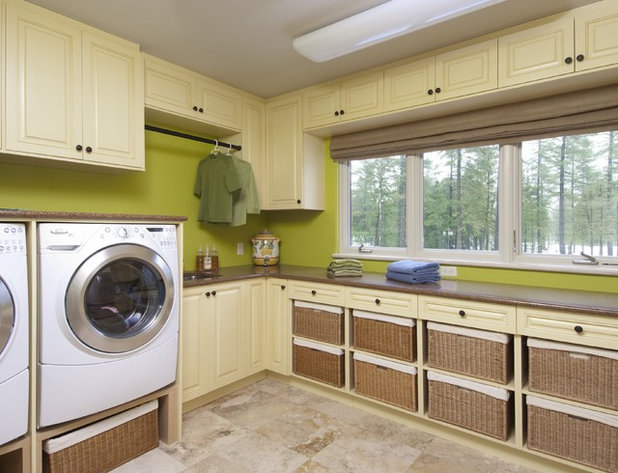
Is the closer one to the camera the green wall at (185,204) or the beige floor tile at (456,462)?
the beige floor tile at (456,462)

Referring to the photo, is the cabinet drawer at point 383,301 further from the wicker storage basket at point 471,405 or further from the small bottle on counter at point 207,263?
the small bottle on counter at point 207,263

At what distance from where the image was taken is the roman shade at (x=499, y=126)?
208 cm

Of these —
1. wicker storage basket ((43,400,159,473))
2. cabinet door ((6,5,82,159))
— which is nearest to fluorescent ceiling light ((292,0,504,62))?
cabinet door ((6,5,82,159))

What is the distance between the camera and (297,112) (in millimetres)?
3139

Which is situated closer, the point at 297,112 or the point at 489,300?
the point at 489,300

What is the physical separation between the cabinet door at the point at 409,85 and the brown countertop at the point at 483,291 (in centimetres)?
118

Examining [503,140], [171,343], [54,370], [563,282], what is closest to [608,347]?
[563,282]

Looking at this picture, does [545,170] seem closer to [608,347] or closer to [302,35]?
[608,347]

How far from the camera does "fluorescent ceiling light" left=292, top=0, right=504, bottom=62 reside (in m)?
1.83

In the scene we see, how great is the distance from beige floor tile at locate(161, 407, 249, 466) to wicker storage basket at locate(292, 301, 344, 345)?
768 mm

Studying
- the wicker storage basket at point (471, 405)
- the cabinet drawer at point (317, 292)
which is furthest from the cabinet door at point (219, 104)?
the wicker storage basket at point (471, 405)

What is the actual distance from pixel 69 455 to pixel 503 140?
2.90 metres

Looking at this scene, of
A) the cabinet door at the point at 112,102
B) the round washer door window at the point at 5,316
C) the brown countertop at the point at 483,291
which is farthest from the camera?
the cabinet door at the point at 112,102

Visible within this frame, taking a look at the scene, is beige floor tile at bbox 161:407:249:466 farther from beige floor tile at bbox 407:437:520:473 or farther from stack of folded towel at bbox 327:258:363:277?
stack of folded towel at bbox 327:258:363:277
